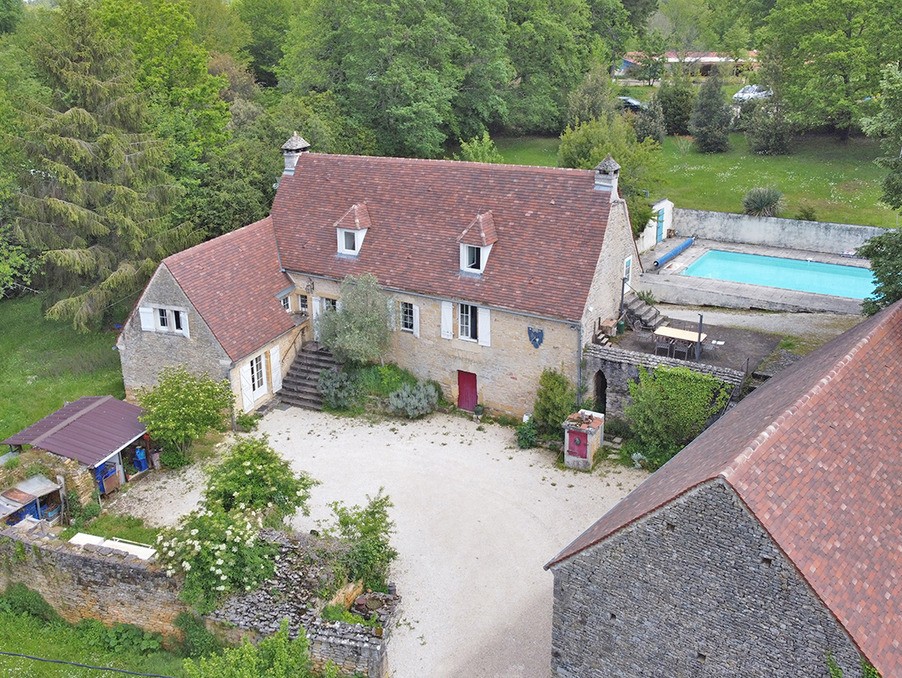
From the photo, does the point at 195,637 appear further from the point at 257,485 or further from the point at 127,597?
the point at 257,485

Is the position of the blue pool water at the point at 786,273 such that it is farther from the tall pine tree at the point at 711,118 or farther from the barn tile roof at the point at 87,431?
the barn tile roof at the point at 87,431

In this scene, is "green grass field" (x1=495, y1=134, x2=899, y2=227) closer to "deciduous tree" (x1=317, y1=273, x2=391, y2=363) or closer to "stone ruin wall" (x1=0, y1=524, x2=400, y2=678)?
"deciduous tree" (x1=317, y1=273, x2=391, y2=363)

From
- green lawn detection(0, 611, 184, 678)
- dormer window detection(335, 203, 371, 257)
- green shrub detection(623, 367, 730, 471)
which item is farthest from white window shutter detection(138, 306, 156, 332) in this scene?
green shrub detection(623, 367, 730, 471)

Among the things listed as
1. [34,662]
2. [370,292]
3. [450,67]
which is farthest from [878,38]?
[34,662]

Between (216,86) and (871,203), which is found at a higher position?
(216,86)

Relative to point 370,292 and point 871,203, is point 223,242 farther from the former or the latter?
point 871,203

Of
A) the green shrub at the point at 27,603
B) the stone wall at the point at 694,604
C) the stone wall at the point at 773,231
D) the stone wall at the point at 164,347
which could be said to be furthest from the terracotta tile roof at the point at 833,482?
the stone wall at the point at 773,231
